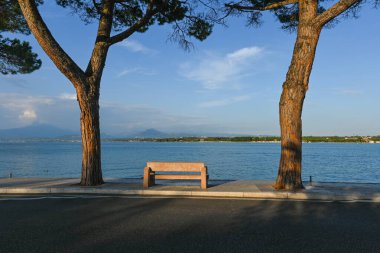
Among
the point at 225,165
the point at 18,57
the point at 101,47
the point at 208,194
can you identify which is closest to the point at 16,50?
the point at 18,57

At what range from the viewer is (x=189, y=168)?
11.0 metres

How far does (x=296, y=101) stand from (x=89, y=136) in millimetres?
6467

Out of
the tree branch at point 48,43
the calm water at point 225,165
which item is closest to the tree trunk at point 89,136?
the tree branch at point 48,43

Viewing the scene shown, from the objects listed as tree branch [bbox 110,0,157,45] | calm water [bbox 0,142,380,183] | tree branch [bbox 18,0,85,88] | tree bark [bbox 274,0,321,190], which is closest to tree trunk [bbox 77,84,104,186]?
tree branch [bbox 18,0,85,88]

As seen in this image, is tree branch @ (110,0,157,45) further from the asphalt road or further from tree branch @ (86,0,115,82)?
the asphalt road

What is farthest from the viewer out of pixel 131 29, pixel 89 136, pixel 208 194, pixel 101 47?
pixel 131 29

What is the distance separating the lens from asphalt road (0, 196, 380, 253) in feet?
17.1

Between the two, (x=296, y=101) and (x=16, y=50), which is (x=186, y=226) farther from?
(x=16, y=50)

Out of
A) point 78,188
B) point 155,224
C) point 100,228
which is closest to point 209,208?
point 155,224

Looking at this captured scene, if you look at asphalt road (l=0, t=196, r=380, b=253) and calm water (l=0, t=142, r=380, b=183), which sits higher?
asphalt road (l=0, t=196, r=380, b=253)

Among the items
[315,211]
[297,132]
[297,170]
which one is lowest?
[315,211]

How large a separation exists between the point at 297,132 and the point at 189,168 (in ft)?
11.2

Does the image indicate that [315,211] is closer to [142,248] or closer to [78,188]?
[142,248]

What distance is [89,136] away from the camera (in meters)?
11.3
